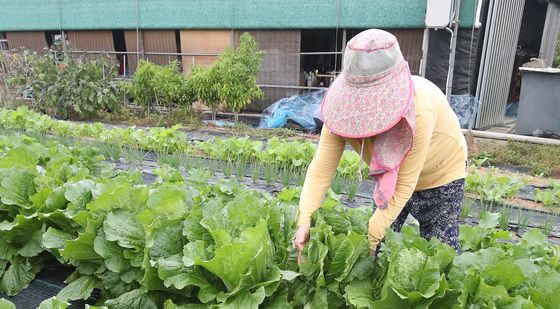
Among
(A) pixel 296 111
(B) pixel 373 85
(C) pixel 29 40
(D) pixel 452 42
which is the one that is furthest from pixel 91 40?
(B) pixel 373 85

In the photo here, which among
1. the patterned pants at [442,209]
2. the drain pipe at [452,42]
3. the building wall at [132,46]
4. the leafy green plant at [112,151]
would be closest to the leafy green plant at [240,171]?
the leafy green plant at [112,151]

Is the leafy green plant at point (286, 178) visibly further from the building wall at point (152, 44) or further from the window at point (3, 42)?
the window at point (3, 42)

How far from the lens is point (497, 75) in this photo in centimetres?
824

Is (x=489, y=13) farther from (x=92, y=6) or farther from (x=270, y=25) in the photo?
(x=92, y=6)

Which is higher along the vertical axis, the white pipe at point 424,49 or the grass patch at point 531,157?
the white pipe at point 424,49

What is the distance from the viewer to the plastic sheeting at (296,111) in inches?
331

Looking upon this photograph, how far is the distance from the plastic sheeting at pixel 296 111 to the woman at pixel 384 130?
650 cm

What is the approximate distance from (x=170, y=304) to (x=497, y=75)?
8471mm

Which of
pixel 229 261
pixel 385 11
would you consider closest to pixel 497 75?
pixel 385 11

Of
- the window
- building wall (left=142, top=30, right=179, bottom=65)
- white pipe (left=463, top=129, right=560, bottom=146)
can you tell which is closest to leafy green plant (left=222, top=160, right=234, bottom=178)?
white pipe (left=463, top=129, right=560, bottom=146)

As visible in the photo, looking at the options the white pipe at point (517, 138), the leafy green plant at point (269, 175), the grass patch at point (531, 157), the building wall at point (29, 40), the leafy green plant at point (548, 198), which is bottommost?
the grass patch at point (531, 157)

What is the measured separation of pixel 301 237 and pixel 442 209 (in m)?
0.82

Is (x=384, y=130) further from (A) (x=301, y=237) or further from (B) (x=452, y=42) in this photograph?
(B) (x=452, y=42)

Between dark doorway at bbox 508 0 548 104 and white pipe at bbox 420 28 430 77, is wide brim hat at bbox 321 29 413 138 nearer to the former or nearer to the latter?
white pipe at bbox 420 28 430 77
